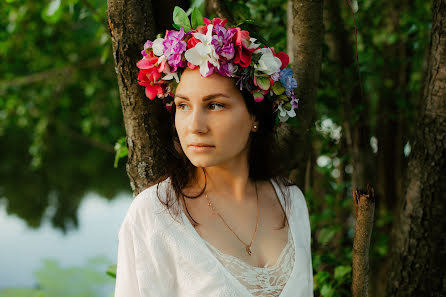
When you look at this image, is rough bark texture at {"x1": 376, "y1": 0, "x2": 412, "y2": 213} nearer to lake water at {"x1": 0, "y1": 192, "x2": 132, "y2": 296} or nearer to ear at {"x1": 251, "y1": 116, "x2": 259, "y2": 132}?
ear at {"x1": 251, "y1": 116, "x2": 259, "y2": 132}

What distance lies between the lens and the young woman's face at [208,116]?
1.47 meters

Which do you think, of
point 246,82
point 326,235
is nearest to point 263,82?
point 246,82

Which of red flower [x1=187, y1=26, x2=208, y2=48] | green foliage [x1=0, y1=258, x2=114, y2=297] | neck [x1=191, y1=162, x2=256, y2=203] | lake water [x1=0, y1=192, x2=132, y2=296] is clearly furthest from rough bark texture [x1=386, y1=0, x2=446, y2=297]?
lake water [x1=0, y1=192, x2=132, y2=296]

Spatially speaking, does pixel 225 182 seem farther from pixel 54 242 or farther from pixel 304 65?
pixel 54 242

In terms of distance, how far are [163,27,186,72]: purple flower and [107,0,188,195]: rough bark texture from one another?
0.23 metres

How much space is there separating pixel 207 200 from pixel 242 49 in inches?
21.2

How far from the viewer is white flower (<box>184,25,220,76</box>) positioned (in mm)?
1428

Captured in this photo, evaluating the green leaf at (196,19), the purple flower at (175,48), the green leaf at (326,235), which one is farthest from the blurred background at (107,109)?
the purple flower at (175,48)

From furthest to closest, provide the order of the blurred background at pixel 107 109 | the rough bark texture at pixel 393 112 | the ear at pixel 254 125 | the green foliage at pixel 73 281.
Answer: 1. the green foliage at pixel 73 281
2. the rough bark texture at pixel 393 112
3. the blurred background at pixel 107 109
4. the ear at pixel 254 125

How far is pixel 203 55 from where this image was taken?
1.43 metres

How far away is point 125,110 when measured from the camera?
1.77 meters

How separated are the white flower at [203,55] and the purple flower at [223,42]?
0.02 m

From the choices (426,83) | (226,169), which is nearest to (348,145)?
(426,83)

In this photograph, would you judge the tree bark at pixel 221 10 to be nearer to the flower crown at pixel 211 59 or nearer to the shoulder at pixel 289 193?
the flower crown at pixel 211 59
